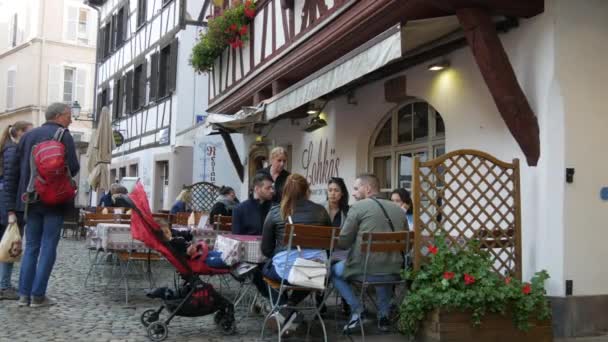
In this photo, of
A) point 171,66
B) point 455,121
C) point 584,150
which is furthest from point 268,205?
point 171,66

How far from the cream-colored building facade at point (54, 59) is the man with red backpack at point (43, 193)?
27.3m

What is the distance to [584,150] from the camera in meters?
5.59

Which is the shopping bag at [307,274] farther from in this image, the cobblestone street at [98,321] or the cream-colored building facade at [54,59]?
the cream-colored building facade at [54,59]

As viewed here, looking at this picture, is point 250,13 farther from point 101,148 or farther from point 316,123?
point 101,148

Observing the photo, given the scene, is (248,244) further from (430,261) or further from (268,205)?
(430,261)

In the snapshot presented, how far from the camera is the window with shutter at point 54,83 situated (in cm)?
3262

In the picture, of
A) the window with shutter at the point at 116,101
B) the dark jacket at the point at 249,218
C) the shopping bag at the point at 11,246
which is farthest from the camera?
the window with shutter at the point at 116,101

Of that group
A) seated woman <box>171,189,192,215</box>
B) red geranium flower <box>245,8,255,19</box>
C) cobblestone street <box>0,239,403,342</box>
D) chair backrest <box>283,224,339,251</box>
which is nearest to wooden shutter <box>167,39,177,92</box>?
red geranium flower <box>245,8,255,19</box>

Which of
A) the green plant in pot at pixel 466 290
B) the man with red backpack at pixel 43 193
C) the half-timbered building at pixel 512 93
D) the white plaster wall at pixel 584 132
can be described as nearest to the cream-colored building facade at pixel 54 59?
the half-timbered building at pixel 512 93

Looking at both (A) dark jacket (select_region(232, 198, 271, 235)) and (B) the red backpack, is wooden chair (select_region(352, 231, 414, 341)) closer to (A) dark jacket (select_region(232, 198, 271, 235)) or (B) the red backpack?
(A) dark jacket (select_region(232, 198, 271, 235))

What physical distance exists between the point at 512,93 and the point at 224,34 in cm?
818

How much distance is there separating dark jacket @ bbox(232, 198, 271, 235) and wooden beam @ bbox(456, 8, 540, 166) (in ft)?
7.69

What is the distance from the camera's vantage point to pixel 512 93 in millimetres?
5609

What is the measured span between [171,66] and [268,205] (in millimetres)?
13102
